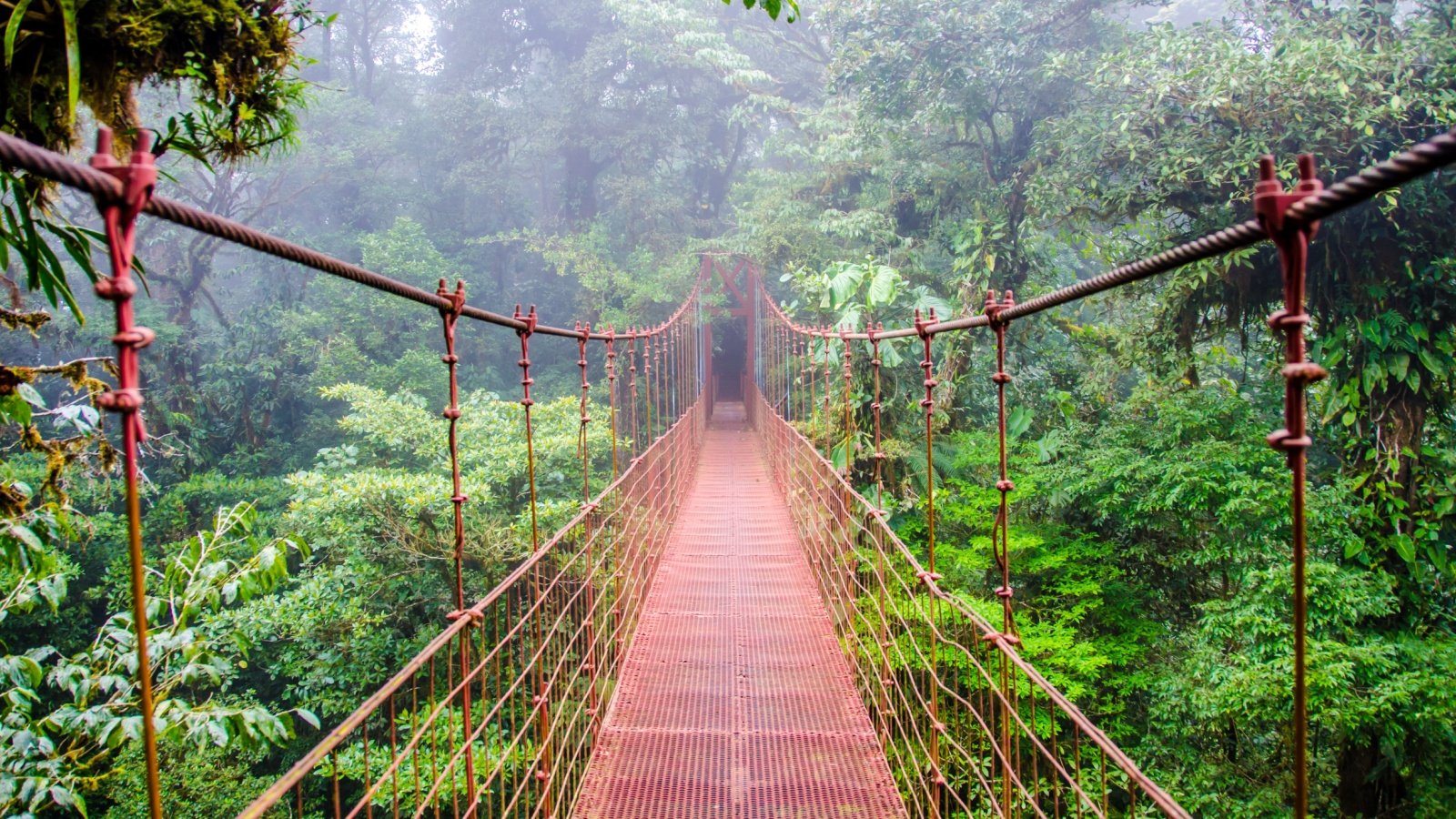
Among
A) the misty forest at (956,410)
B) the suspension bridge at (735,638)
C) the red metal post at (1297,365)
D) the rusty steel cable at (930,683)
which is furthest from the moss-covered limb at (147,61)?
the rusty steel cable at (930,683)

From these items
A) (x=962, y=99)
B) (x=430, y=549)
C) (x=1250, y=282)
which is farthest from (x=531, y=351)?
(x=1250, y=282)

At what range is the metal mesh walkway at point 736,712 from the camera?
2049 mm

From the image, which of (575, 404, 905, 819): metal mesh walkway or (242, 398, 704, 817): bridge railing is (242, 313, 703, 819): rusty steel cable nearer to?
(242, 398, 704, 817): bridge railing

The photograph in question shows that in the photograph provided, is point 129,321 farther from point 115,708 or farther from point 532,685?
point 532,685

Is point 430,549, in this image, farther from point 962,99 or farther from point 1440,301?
point 1440,301

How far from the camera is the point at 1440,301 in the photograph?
4086mm

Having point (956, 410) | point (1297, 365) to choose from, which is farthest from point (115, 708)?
point (956, 410)

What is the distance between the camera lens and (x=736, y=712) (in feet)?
8.23

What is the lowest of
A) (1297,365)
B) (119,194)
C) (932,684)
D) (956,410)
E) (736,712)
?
(736,712)

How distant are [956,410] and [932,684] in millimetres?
4676

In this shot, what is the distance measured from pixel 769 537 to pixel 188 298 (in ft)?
33.9

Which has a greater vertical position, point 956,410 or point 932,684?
point 956,410

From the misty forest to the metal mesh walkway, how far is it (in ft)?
2.29

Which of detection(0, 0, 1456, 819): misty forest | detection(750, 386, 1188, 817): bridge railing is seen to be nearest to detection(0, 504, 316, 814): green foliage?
detection(0, 0, 1456, 819): misty forest
